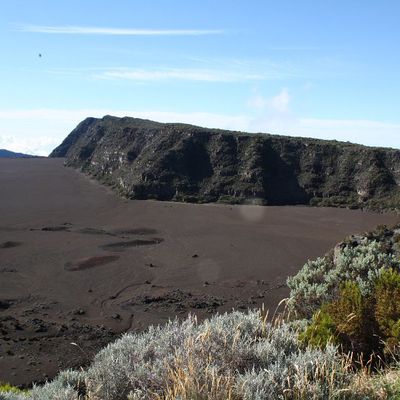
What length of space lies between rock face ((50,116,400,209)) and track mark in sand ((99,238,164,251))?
52.7 ft

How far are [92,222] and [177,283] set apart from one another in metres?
15.7

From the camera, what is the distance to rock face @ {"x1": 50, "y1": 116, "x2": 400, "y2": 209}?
4616 cm

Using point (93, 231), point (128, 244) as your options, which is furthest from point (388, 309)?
point (93, 231)

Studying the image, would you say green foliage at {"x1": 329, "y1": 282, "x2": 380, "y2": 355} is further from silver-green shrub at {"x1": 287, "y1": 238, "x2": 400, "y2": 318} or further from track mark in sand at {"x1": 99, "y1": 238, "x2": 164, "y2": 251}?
track mark in sand at {"x1": 99, "y1": 238, "x2": 164, "y2": 251}

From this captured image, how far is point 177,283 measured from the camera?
70.2 feet

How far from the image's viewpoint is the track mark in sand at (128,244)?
90.8 ft

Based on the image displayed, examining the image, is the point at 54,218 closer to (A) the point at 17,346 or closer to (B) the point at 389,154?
(A) the point at 17,346

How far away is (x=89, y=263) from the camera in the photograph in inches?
962

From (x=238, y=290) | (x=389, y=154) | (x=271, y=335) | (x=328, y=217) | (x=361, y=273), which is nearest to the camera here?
(x=271, y=335)

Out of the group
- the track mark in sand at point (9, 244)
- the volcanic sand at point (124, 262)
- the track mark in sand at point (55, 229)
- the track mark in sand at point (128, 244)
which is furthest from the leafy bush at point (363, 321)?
the track mark in sand at point (55, 229)

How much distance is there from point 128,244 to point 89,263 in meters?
4.45

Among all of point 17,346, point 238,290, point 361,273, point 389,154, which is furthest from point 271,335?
point 389,154

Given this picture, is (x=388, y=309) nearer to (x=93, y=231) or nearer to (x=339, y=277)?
(x=339, y=277)

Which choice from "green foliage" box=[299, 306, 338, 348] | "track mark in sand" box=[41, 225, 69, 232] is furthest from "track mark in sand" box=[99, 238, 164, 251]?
"green foliage" box=[299, 306, 338, 348]
